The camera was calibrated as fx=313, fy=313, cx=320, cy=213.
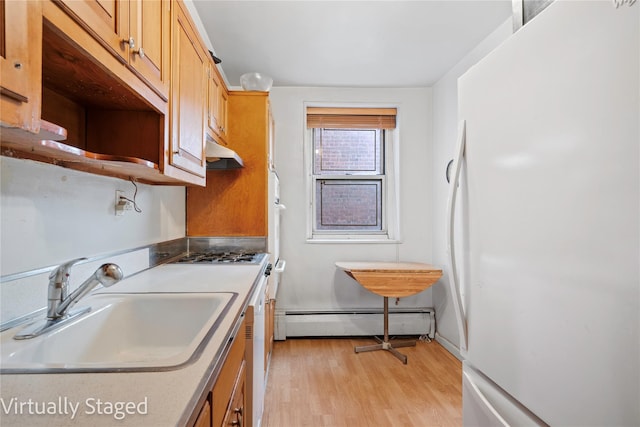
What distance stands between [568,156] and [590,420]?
0.58m

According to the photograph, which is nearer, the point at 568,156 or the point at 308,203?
the point at 568,156

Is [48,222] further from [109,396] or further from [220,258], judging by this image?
[220,258]

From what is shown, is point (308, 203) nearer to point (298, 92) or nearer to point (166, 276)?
point (298, 92)

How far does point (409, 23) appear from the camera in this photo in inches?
86.9

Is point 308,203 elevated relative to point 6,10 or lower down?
lower down

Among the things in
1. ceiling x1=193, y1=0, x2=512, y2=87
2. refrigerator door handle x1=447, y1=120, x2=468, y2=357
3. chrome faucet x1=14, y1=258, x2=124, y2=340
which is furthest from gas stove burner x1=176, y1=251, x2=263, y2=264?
ceiling x1=193, y1=0, x2=512, y2=87

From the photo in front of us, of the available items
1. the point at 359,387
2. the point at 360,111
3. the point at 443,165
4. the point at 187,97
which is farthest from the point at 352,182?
the point at 187,97

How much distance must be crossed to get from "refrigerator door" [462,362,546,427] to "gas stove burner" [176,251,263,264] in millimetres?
1277

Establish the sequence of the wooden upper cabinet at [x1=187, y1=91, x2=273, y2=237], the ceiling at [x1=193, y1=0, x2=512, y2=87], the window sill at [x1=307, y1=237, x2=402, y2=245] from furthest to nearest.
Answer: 1. the window sill at [x1=307, y1=237, x2=402, y2=245]
2. the wooden upper cabinet at [x1=187, y1=91, x2=273, y2=237]
3. the ceiling at [x1=193, y1=0, x2=512, y2=87]

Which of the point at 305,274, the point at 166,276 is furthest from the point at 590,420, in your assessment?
the point at 305,274

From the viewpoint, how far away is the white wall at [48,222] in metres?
0.87

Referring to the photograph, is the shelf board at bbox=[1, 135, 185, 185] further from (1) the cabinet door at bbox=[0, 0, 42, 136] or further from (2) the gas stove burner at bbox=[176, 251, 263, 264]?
(2) the gas stove burner at bbox=[176, 251, 263, 264]

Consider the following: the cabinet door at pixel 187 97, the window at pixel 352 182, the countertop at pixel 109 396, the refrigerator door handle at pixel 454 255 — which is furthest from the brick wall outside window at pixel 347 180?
the countertop at pixel 109 396

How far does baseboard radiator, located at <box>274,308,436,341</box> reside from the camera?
3.11 meters
